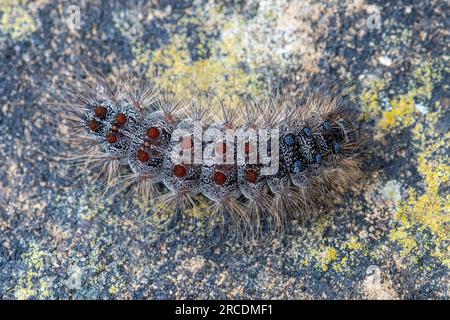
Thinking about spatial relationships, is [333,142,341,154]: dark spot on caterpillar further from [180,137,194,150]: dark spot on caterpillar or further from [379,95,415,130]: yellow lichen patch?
[180,137,194,150]: dark spot on caterpillar

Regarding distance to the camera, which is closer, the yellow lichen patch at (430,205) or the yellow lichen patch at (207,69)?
the yellow lichen patch at (430,205)

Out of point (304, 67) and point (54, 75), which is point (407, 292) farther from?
point (54, 75)

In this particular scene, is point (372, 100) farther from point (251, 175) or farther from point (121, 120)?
point (121, 120)

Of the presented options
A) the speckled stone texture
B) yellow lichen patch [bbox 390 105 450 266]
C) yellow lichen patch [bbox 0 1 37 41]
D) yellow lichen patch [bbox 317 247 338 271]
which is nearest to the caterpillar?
the speckled stone texture

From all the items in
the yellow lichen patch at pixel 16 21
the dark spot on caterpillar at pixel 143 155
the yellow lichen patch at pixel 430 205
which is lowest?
the yellow lichen patch at pixel 430 205

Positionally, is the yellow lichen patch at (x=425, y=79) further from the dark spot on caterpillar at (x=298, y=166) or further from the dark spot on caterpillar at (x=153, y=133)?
the dark spot on caterpillar at (x=153, y=133)

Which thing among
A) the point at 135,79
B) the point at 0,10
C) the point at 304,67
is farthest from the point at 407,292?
the point at 0,10

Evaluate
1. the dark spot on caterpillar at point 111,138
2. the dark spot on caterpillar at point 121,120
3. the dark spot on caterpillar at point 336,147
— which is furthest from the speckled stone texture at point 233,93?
the dark spot on caterpillar at point 121,120
